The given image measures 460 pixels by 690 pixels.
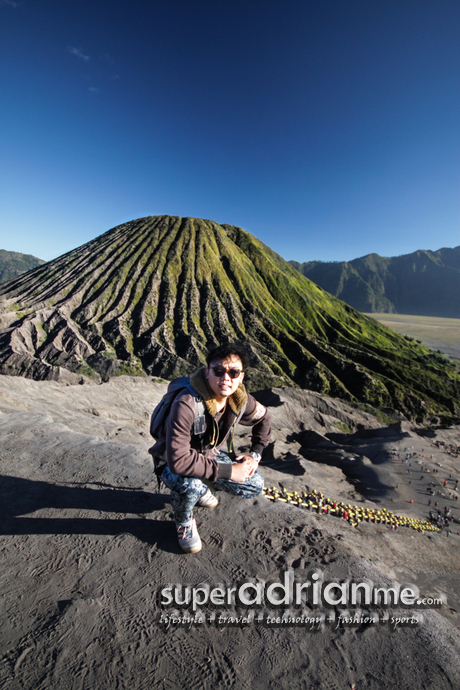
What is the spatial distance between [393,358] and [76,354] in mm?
69966

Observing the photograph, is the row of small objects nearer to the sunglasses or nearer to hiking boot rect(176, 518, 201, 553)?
hiking boot rect(176, 518, 201, 553)

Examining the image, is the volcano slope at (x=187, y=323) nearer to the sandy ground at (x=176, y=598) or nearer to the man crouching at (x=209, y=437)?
the sandy ground at (x=176, y=598)

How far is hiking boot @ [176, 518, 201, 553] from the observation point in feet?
15.2

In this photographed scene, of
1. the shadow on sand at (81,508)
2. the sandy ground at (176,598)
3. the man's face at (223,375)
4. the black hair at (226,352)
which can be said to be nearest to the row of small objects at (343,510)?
the sandy ground at (176,598)

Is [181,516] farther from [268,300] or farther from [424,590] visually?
[268,300]

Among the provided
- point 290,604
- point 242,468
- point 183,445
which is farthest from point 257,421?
point 290,604

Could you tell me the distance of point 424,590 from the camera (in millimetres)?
5148

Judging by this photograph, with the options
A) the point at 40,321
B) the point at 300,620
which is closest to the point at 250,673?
the point at 300,620

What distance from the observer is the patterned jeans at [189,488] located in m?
4.23

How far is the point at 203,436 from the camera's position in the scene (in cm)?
421

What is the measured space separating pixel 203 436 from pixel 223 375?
1.01m

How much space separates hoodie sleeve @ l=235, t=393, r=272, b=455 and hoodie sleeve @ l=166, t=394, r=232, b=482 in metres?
1.10

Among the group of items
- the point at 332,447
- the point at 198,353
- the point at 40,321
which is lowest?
the point at 332,447

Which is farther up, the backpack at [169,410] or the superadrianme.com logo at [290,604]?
the backpack at [169,410]
